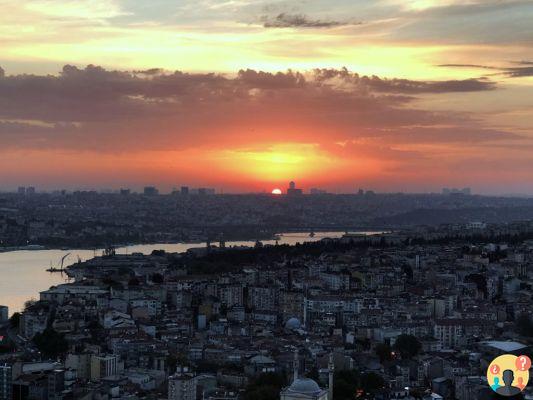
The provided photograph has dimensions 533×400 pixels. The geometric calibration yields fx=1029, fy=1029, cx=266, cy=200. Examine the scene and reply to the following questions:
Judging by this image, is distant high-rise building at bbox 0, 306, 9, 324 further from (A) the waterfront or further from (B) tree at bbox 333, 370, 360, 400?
(B) tree at bbox 333, 370, 360, 400

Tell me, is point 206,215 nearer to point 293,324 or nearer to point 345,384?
point 293,324

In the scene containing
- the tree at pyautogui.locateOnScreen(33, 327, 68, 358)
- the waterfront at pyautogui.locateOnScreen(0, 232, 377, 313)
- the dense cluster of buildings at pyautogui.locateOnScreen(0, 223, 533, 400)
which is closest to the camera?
the dense cluster of buildings at pyautogui.locateOnScreen(0, 223, 533, 400)

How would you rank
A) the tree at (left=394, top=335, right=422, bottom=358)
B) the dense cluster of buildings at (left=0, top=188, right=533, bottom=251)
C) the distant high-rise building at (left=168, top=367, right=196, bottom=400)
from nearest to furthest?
the distant high-rise building at (left=168, top=367, right=196, bottom=400)
the tree at (left=394, top=335, right=422, bottom=358)
the dense cluster of buildings at (left=0, top=188, right=533, bottom=251)


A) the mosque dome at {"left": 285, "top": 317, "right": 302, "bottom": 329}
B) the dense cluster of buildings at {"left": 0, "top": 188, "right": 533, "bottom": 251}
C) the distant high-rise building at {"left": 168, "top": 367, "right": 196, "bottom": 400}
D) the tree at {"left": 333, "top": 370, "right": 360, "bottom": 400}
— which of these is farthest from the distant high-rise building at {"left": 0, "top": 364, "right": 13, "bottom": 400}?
the dense cluster of buildings at {"left": 0, "top": 188, "right": 533, "bottom": 251}

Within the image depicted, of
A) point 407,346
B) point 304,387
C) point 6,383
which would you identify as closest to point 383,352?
point 407,346

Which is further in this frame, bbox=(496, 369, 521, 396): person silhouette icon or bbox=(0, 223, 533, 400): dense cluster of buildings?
bbox=(0, 223, 533, 400): dense cluster of buildings

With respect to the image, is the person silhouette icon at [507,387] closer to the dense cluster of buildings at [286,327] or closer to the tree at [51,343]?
the dense cluster of buildings at [286,327]
